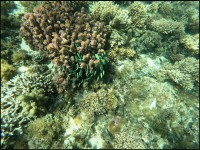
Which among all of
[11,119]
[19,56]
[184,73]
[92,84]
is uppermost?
[19,56]

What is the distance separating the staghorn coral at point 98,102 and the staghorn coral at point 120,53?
1.65 meters

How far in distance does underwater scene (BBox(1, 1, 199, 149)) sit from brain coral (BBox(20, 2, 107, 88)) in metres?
0.03

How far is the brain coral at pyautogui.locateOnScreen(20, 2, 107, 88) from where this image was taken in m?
4.79

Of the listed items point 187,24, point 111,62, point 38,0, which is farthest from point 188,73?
point 38,0

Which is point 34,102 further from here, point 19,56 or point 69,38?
point 69,38

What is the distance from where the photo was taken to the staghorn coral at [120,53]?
5.76 metres

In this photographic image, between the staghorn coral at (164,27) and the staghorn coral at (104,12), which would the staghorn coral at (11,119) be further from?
the staghorn coral at (164,27)

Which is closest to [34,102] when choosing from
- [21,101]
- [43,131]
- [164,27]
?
[21,101]

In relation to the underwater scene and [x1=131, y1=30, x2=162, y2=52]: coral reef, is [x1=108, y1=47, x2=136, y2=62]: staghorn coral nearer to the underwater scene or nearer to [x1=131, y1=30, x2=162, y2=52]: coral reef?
the underwater scene

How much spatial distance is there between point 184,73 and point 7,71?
266 inches

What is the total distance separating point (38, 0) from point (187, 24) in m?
8.37

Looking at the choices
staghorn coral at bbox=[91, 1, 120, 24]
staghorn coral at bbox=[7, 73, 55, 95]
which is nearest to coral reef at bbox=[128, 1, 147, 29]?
staghorn coral at bbox=[91, 1, 120, 24]

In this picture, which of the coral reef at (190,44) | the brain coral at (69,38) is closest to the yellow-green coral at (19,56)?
the brain coral at (69,38)

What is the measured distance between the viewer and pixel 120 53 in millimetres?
5859
